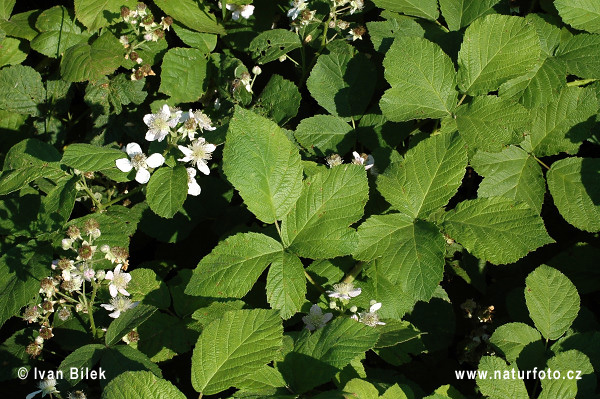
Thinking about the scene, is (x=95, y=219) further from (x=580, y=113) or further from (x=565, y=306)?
(x=580, y=113)

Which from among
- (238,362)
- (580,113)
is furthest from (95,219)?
(580,113)

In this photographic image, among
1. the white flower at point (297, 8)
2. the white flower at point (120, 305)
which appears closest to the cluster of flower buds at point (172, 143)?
the white flower at point (120, 305)

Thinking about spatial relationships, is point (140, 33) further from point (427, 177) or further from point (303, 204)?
point (427, 177)

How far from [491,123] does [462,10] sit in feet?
2.81

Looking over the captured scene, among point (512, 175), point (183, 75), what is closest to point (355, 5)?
point (183, 75)

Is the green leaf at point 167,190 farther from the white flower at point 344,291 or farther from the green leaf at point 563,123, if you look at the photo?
the green leaf at point 563,123

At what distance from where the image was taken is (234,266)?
6.91 ft

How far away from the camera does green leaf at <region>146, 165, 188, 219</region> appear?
2.28 metres

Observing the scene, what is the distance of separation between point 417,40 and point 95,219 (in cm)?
172

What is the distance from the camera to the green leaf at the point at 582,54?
2.72m

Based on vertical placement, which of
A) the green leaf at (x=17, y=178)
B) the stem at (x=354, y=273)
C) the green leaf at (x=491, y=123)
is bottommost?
the stem at (x=354, y=273)

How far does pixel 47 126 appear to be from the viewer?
332 centimetres

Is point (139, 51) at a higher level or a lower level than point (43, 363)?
higher

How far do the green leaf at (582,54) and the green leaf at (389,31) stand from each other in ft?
2.33
